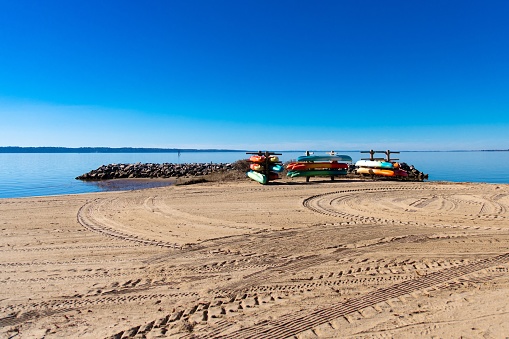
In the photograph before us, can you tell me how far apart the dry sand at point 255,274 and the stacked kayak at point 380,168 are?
858 cm

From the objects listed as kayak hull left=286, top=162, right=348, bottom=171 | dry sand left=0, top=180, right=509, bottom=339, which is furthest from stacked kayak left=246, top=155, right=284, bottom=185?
dry sand left=0, top=180, right=509, bottom=339

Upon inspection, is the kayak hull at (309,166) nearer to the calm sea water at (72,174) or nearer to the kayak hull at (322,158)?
the kayak hull at (322,158)

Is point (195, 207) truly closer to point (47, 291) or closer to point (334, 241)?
point (334, 241)

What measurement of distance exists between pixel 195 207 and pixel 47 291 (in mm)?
5892

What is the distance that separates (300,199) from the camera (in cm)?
1131

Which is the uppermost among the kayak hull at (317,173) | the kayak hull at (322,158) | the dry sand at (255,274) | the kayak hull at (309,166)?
the kayak hull at (322,158)

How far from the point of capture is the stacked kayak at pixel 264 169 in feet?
52.1

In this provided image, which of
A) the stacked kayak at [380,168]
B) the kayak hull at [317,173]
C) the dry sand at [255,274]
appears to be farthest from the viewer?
the stacked kayak at [380,168]

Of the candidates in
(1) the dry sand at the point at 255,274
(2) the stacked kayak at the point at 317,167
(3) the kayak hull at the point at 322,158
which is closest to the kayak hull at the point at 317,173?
(2) the stacked kayak at the point at 317,167

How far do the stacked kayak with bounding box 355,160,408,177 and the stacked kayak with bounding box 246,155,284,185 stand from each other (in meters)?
5.33

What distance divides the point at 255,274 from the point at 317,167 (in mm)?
13247

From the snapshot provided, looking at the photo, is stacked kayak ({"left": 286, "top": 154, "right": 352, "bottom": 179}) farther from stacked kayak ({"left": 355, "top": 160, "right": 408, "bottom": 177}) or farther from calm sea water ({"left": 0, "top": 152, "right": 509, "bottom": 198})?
calm sea water ({"left": 0, "top": 152, "right": 509, "bottom": 198})

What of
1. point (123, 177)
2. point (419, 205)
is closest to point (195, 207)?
point (419, 205)

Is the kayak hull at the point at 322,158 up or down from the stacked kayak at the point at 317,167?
up
